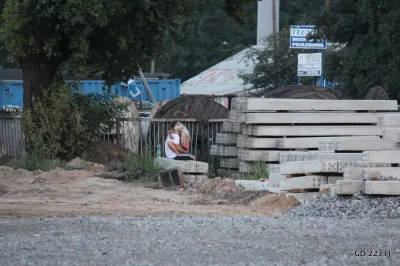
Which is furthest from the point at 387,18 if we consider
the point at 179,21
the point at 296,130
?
the point at 296,130

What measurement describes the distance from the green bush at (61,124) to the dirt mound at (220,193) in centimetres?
497

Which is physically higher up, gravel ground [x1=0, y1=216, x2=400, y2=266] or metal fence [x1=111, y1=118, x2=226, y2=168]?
metal fence [x1=111, y1=118, x2=226, y2=168]

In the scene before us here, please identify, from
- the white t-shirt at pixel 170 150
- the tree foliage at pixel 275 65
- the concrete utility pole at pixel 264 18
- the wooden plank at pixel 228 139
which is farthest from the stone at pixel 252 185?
the concrete utility pole at pixel 264 18

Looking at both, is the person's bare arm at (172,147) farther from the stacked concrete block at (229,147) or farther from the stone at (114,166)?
the stone at (114,166)

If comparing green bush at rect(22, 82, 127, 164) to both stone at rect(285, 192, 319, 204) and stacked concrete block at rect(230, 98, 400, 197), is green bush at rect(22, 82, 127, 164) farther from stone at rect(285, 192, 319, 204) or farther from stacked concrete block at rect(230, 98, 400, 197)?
stone at rect(285, 192, 319, 204)

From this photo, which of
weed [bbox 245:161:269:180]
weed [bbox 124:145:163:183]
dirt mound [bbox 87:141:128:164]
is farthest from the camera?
dirt mound [bbox 87:141:128:164]

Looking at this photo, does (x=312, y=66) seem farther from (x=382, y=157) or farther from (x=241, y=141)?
(x=382, y=157)

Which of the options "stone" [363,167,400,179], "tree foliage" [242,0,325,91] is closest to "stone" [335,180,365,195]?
"stone" [363,167,400,179]

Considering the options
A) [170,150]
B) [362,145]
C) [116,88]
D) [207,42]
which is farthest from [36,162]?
[207,42]

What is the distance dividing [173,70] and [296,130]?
2109 inches

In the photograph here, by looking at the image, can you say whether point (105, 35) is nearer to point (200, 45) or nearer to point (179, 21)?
point (179, 21)

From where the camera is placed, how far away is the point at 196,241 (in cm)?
970

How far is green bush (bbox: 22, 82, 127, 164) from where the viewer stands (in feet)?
73.2

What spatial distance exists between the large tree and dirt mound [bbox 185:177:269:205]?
4.91m
